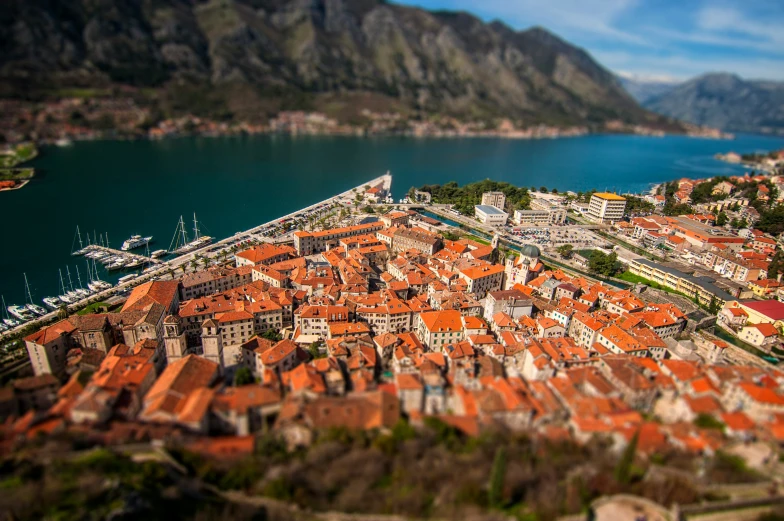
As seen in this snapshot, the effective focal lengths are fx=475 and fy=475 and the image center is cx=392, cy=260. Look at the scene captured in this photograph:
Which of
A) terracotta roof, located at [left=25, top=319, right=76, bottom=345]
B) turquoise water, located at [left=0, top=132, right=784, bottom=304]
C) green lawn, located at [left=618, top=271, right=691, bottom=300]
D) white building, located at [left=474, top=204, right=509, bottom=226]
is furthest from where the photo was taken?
white building, located at [left=474, top=204, right=509, bottom=226]

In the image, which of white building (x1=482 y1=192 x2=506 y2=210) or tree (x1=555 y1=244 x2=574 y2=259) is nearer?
tree (x1=555 y1=244 x2=574 y2=259)

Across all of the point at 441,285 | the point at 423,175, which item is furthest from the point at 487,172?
the point at 441,285

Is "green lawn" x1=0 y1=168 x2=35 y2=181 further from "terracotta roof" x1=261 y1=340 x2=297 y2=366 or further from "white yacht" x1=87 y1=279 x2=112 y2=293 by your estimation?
"terracotta roof" x1=261 y1=340 x2=297 y2=366

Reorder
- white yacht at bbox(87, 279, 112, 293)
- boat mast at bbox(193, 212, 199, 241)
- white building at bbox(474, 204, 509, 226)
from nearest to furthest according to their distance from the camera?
white yacht at bbox(87, 279, 112, 293) < boat mast at bbox(193, 212, 199, 241) < white building at bbox(474, 204, 509, 226)

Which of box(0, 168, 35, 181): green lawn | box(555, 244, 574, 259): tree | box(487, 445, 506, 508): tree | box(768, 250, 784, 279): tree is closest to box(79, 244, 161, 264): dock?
box(0, 168, 35, 181): green lawn

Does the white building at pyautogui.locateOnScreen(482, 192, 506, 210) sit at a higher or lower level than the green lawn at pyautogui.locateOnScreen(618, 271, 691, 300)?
higher

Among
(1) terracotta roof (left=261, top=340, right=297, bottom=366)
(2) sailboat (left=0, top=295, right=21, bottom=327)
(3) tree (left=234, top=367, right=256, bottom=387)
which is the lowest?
(2) sailboat (left=0, top=295, right=21, bottom=327)

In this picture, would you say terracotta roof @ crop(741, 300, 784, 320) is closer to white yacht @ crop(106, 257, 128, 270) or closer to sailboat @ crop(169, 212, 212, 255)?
sailboat @ crop(169, 212, 212, 255)
